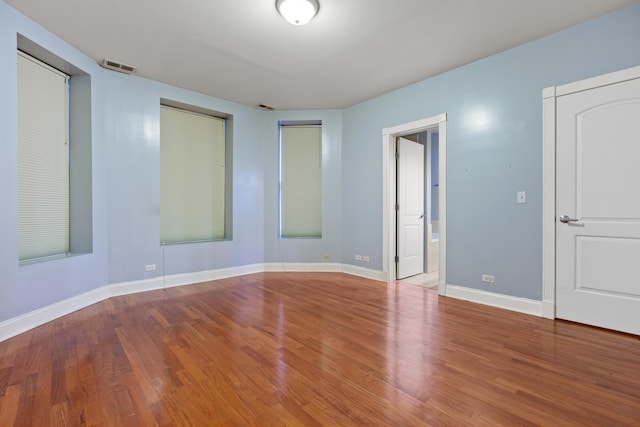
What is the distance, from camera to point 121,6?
8.41ft

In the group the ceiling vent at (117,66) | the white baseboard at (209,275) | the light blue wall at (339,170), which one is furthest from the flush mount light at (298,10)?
the white baseboard at (209,275)

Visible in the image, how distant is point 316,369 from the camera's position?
2004 millimetres

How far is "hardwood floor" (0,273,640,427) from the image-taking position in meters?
1.57

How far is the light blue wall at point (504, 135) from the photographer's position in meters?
2.73

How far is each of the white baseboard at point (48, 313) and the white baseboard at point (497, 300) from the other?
13.8 feet

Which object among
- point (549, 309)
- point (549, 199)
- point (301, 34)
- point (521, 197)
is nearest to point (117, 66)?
point (301, 34)

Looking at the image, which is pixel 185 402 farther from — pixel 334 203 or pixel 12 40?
pixel 334 203

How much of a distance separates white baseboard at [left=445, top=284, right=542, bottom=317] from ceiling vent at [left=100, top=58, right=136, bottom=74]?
186 inches

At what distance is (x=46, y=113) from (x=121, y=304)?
2.21 m

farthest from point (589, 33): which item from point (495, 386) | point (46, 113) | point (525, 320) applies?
point (46, 113)

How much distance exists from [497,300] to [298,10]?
3.49 metres

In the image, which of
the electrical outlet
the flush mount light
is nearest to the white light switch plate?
the electrical outlet

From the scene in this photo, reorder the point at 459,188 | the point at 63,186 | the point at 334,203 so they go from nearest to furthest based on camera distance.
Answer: the point at 63,186, the point at 459,188, the point at 334,203

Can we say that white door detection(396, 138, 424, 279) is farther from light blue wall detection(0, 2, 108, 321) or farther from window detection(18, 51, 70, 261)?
window detection(18, 51, 70, 261)
